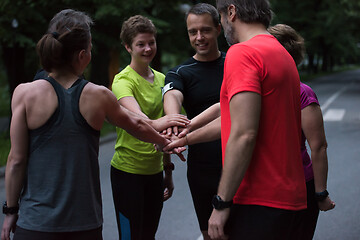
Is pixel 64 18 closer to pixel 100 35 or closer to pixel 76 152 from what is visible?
pixel 76 152

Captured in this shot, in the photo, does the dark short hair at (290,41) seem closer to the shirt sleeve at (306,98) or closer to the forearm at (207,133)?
the shirt sleeve at (306,98)

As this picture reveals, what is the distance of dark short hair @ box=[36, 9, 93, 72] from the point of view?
2229mm

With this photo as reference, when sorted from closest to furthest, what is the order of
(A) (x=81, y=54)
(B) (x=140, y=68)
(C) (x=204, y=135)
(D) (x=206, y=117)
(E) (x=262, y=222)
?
1. (E) (x=262, y=222)
2. (A) (x=81, y=54)
3. (C) (x=204, y=135)
4. (D) (x=206, y=117)
5. (B) (x=140, y=68)

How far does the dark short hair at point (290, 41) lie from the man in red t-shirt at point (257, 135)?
2.05 feet

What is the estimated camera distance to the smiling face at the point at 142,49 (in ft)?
11.4

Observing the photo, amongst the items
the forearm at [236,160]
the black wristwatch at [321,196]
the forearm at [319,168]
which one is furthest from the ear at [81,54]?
the black wristwatch at [321,196]

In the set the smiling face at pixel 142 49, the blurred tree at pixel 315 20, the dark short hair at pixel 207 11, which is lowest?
the smiling face at pixel 142 49

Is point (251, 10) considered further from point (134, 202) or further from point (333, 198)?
point (333, 198)

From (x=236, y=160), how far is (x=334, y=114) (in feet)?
47.6

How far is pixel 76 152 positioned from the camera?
7.34ft

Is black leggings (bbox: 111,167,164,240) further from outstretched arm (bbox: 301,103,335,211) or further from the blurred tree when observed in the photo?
the blurred tree

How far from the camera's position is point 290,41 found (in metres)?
2.92

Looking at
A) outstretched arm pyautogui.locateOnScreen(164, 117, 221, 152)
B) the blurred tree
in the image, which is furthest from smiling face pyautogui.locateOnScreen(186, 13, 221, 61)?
the blurred tree

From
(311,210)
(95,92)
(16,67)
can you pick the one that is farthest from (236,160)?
(16,67)
